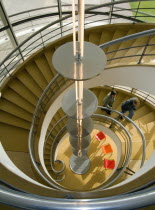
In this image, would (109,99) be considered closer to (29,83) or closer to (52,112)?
(52,112)

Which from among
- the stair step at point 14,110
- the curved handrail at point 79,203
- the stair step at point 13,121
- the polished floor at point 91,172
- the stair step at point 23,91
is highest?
the stair step at point 23,91

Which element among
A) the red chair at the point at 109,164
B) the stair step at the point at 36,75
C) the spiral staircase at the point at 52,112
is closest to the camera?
the spiral staircase at the point at 52,112

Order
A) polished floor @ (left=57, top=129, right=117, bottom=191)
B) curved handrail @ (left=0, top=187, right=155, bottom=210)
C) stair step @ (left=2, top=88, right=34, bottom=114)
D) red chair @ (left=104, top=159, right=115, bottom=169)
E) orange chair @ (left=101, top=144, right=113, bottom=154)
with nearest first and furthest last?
curved handrail @ (left=0, top=187, right=155, bottom=210) < stair step @ (left=2, top=88, right=34, bottom=114) < polished floor @ (left=57, top=129, right=117, bottom=191) < red chair @ (left=104, top=159, right=115, bottom=169) < orange chair @ (left=101, top=144, right=113, bottom=154)

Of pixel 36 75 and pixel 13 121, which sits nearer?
pixel 13 121

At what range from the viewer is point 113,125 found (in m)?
6.44

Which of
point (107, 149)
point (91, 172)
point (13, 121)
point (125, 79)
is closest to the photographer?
point (13, 121)

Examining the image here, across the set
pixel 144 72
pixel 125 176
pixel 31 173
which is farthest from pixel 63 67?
pixel 125 176

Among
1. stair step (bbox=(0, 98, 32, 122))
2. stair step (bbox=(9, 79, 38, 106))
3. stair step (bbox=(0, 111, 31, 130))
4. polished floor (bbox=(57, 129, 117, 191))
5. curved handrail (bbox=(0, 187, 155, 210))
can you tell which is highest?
stair step (bbox=(9, 79, 38, 106))

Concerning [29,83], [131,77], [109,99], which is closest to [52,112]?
[29,83]

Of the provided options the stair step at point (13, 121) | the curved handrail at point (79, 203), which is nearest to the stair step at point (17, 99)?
the stair step at point (13, 121)

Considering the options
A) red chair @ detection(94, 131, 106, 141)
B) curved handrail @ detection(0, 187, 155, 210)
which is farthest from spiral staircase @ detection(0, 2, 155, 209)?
curved handrail @ detection(0, 187, 155, 210)

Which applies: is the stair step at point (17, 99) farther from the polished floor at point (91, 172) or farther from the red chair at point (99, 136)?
the red chair at point (99, 136)

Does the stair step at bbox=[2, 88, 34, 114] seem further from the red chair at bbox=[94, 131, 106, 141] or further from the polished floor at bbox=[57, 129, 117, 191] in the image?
the red chair at bbox=[94, 131, 106, 141]

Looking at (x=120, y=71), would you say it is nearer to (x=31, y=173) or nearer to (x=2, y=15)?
(x=31, y=173)
